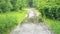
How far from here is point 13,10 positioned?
47.0 meters

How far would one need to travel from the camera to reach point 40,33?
593 inches

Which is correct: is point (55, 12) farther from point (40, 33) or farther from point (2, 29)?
point (2, 29)

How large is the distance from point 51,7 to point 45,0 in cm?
395

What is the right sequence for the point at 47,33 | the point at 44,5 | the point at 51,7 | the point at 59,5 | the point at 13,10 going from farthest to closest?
1. the point at 13,10
2. the point at 44,5
3. the point at 51,7
4. the point at 59,5
5. the point at 47,33

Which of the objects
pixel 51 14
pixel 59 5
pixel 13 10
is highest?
pixel 59 5

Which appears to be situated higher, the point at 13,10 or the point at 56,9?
the point at 56,9

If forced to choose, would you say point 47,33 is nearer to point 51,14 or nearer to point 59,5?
point 59,5

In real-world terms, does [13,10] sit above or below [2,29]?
below

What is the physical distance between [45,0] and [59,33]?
610 inches

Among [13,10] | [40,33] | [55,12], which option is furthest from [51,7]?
[13,10]

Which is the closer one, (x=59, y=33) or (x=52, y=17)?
(x=59, y=33)

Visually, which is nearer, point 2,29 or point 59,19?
point 2,29

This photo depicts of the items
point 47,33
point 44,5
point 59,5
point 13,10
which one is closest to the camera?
point 47,33

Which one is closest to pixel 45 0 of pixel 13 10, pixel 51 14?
pixel 51 14
